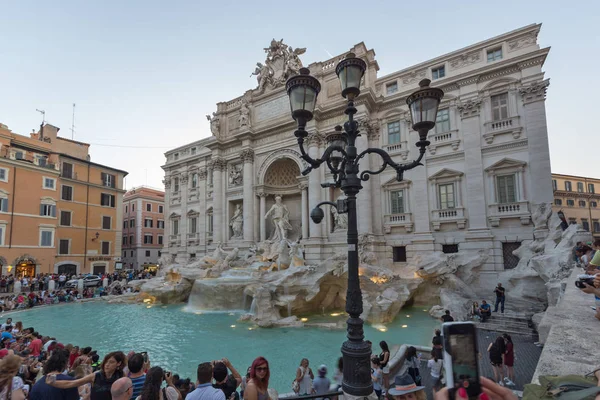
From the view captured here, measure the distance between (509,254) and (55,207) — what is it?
32836 mm

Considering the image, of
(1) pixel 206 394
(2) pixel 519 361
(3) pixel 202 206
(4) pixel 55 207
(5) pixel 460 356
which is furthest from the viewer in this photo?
(3) pixel 202 206

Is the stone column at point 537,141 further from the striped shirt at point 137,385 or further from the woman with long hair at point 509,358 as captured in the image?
the striped shirt at point 137,385

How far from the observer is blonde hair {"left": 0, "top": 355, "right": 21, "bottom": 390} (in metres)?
2.85

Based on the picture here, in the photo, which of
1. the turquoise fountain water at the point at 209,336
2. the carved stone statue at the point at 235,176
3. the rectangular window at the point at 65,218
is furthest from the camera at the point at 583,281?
the rectangular window at the point at 65,218

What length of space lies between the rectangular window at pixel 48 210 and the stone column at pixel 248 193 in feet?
53.8

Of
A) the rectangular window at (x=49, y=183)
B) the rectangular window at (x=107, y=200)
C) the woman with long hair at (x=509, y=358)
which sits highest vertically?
the rectangular window at (x=49, y=183)

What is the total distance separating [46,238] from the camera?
958 inches

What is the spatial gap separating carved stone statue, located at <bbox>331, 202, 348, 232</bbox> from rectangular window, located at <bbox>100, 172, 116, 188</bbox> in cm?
2406

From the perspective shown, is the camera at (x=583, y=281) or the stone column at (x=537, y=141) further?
the stone column at (x=537, y=141)

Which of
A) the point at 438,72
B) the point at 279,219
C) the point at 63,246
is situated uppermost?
the point at 438,72

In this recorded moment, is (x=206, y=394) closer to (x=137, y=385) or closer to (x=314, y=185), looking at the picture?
(x=137, y=385)

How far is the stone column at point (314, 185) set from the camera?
1933 centimetres

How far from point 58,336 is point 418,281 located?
14.4 metres

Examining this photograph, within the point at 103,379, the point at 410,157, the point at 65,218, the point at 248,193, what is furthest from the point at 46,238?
the point at 410,157
